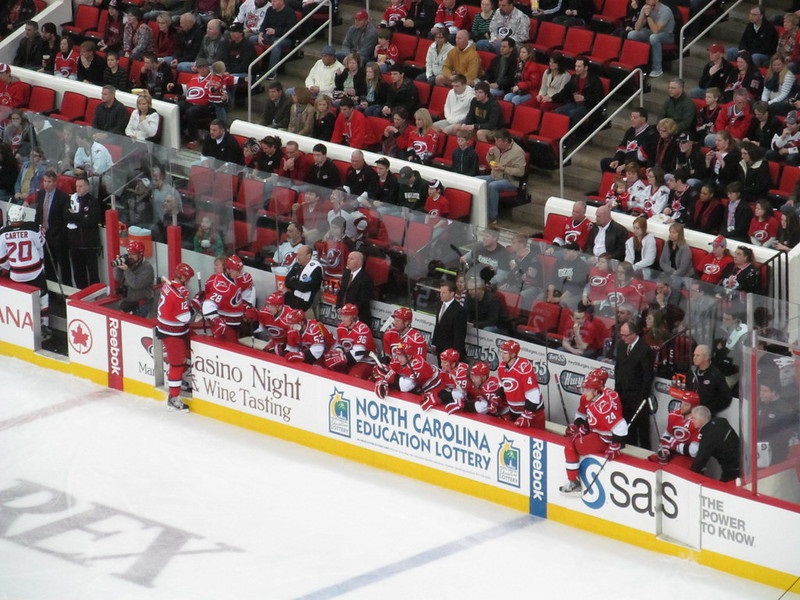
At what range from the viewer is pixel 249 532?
11.6 m

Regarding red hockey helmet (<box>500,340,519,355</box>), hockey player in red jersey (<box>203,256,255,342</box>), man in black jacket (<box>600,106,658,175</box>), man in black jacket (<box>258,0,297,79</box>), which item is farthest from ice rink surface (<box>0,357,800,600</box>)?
man in black jacket (<box>258,0,297,79</box>)

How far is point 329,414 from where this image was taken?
12.6m

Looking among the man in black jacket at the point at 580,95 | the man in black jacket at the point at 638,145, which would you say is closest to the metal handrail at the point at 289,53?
the man in black jacket at the point at 580,95

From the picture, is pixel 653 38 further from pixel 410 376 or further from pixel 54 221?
pixel 54 221

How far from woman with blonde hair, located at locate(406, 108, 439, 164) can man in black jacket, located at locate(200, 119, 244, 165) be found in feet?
5.31

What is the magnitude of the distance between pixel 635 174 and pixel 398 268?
2.22 meters

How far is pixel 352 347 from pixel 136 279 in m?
2.24

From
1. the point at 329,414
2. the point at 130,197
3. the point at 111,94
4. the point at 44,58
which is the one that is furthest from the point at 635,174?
the point at 44,58

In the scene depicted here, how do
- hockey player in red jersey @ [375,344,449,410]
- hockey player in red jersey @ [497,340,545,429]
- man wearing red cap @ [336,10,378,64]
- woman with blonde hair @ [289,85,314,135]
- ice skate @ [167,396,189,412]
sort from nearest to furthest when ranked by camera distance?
hockey player in red jersey @ [497,340,545,429]
hockey player in red jersey @ [375,344,449,410]
ice skate @ [167,396,189,412]
woman with blonde hair @ [289,85,314,135]
man wearing red cap @ [336,10,378,64]

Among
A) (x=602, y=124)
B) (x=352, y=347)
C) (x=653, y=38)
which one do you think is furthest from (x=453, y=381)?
(x=653, y=38)

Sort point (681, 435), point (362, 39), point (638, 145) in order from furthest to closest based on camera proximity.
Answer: point (362, 39), point (638, 145), point (681, 435)

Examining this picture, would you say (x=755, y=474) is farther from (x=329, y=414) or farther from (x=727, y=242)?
(x=329, y=414)

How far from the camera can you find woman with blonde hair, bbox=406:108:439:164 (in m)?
14.8

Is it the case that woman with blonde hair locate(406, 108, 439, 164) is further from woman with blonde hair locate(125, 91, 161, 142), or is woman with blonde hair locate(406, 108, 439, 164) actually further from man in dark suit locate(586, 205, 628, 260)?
woman with blonde hair locate(125, 91, 161, 142)
